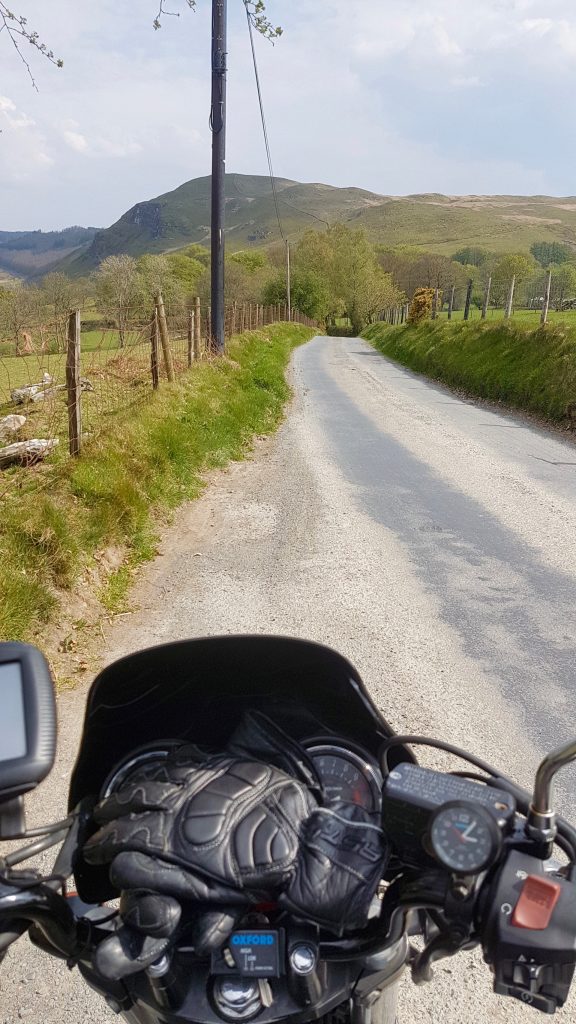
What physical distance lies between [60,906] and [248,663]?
58 centimetres

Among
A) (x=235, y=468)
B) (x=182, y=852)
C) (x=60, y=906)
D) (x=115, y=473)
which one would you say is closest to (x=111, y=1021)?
(x=60, y=906)

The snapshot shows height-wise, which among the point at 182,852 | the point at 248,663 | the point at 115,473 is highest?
the point at 248,663

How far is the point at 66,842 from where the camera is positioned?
1.45m

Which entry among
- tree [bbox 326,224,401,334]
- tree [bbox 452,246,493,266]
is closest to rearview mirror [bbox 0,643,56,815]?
tree [bbox 326,224,401,334]

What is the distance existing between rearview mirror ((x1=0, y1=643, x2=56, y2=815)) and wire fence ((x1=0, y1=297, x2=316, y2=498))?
5.12 metres

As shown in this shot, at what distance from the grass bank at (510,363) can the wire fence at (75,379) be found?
273 inches

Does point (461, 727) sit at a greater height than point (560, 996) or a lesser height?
lesser

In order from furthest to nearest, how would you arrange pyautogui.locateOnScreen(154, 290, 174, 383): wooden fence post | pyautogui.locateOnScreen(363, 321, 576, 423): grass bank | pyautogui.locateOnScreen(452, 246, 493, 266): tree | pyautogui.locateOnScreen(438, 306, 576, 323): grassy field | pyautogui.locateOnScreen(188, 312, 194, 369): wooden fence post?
pyautogui.locateOnScreen(452, 246, 493, 266): tree, pyautogui.locateOnScreen(438, 306, 576, 323): grassy field, pyautogui.locateOnScreen(363, 321, 576, 423): grass bank, pyautogui.locateOnScreen(188, 312, 194, 369): wooden fence post, pyautogui.locateOnScreen(154, 290, 174, 383): wooden fence post

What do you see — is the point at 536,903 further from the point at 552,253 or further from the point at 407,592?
the point at 552,253

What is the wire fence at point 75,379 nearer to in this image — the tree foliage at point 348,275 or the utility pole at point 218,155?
the utility pole at point 218,155

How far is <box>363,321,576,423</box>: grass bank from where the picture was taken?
44.9ft

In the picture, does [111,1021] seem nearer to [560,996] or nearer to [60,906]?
[60,906]

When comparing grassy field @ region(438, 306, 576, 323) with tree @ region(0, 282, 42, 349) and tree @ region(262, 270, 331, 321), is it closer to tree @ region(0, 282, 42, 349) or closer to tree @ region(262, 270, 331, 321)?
tree @ region(0, 282, 42, 349)

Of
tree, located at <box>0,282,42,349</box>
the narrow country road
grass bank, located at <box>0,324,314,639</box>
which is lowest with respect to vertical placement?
the narrow country road
